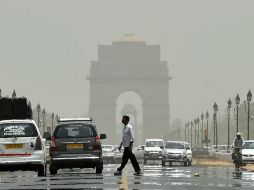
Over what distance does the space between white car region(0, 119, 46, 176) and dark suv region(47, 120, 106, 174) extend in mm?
2090

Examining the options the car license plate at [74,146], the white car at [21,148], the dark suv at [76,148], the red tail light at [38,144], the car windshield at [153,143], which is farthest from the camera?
the car windshield at [153,143]

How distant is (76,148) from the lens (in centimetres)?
3108

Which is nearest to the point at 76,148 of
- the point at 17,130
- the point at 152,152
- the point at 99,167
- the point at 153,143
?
the point at 99,167

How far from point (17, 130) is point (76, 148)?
281cm

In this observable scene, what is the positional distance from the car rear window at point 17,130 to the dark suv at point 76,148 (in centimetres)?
232

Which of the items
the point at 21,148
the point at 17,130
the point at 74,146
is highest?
the point at 17,130

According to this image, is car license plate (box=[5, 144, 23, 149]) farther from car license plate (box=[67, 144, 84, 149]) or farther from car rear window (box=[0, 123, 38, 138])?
car license plate (box=[67, 144, 84, 149])

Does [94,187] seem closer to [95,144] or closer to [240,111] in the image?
[95,144]

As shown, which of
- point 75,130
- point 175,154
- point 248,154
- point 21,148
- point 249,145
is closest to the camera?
point 21,148

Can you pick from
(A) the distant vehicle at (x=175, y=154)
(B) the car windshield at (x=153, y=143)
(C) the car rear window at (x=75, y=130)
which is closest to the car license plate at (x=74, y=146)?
(C) the car rear window at (x=75, y=130)

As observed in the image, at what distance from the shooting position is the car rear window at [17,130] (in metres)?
28.7

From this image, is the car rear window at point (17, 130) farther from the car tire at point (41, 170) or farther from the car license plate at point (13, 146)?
the car tire at point (41, 170)

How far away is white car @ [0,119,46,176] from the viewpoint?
28312 millimetres

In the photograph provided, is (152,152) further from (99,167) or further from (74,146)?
(74,146)
